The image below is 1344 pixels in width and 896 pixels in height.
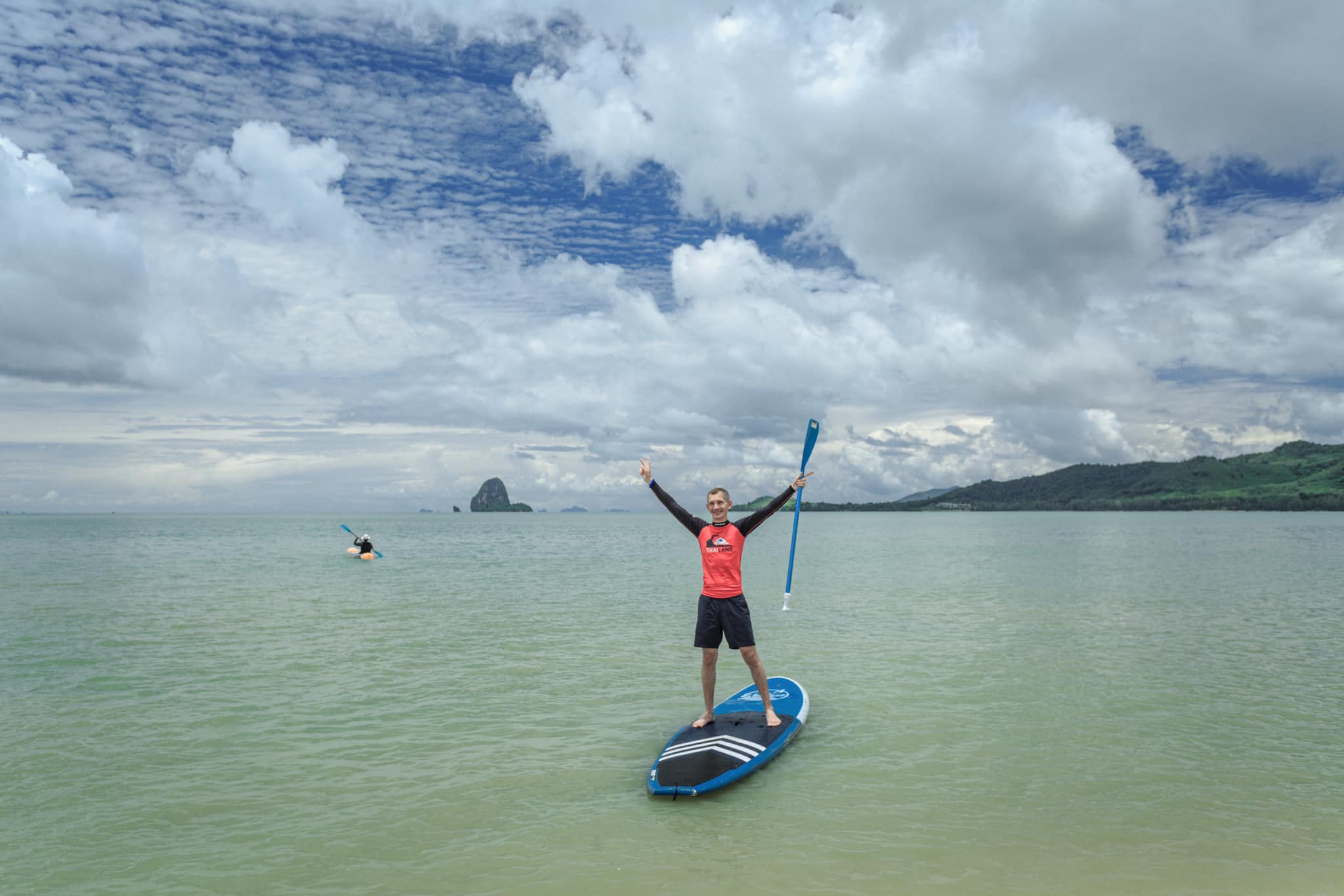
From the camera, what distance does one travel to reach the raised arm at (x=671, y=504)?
1167 cm

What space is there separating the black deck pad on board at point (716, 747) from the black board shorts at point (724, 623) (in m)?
1.38

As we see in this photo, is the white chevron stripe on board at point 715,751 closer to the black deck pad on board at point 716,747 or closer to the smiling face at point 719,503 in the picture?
the black deck pad on board at point 716,747

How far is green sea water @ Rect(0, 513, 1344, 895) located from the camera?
835 cm

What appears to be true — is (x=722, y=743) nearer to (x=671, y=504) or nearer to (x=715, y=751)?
(x=715, y=751)

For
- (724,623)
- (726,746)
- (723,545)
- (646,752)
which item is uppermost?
(723,545)

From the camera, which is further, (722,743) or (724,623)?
(724,623)

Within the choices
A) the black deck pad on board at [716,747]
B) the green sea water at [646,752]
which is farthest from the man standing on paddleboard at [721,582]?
the green sea water at [646,752]

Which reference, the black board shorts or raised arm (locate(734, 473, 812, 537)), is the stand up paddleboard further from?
raised arm (locate(734, 473, 812, 537))

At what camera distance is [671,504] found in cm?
1183

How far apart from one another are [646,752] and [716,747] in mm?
1531

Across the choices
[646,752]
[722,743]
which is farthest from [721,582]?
[646,752]

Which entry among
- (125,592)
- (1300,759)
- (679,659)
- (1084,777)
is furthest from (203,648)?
(1300,759)

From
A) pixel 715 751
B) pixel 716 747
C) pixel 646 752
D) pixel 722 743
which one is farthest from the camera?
pixel 646 752

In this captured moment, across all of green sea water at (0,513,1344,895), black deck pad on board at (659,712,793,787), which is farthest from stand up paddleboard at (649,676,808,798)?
green sea water at (0,513,1344,895)
